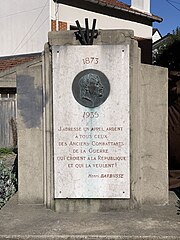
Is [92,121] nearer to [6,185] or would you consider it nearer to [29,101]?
[29,101]

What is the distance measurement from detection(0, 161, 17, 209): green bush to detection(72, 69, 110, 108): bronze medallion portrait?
1.82 m

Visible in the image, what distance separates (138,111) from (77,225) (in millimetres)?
1480

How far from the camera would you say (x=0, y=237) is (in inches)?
154

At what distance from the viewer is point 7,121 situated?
15281 mm


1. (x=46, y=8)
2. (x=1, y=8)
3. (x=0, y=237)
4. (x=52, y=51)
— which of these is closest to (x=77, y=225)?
(x=0, y=237)

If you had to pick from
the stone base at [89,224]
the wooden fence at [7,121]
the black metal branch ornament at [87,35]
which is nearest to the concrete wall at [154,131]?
the stone base at [89,224]

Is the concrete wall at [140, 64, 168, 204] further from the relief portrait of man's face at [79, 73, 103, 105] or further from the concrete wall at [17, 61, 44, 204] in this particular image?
the concrete wall at [17, 61, 44, 204]

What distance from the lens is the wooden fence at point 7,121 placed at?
1523cm

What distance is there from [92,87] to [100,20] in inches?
485

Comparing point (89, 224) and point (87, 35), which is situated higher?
point (87, 35)

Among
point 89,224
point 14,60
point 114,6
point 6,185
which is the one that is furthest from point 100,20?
point 89,224

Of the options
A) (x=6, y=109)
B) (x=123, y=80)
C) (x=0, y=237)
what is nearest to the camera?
(x=0, y=237)

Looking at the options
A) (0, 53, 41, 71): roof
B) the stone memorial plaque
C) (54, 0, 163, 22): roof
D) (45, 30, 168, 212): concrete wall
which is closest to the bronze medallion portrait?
the stone memorial plaque

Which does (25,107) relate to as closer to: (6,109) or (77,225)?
(77,225)
